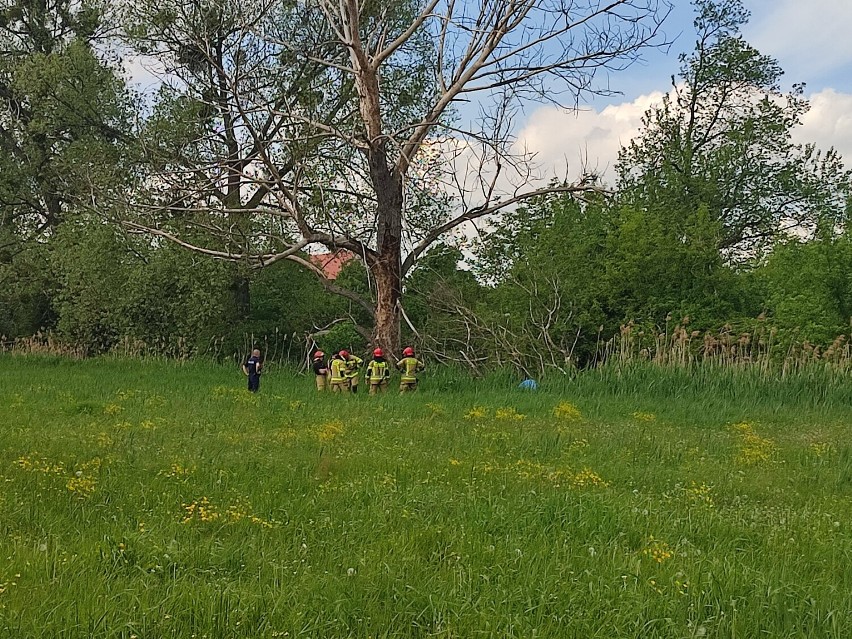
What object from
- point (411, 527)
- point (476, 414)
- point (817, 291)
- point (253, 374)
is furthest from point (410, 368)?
point (817, 291)

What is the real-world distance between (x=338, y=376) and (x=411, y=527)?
10.3 metres

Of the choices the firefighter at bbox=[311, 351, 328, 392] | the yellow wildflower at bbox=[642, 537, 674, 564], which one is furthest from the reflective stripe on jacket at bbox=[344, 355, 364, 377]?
the yellow wildflower at bbox=[642, 537, 674, 564]

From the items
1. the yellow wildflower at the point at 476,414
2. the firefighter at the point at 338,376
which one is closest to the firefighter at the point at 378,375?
the firefighter at the point at 338,376

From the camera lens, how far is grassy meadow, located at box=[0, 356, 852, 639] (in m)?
3.95

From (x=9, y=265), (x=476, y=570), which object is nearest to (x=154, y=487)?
(x=476, y=570)

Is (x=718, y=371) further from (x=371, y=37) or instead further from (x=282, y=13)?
(x=282, y=13)

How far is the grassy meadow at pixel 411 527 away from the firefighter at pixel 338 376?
4.35 meters

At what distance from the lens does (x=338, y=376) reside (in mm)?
15602

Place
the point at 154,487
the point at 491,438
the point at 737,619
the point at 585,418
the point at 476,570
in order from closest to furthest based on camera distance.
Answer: the point at 737,619 → the point at 476,570 → the point at 154,487 → the point at 491,438 → the point at 585,418

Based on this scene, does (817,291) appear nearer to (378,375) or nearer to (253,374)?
(378,375)

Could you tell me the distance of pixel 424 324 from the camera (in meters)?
22.1

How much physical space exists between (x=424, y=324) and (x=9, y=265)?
13.4 meters

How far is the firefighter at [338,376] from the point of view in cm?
1556

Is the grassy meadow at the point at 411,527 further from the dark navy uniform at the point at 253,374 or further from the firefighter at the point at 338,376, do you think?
the dark navy uniform at the point at 253,374
